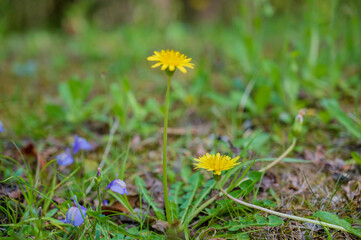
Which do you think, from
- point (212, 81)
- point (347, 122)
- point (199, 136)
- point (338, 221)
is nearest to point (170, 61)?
point (338, 221)

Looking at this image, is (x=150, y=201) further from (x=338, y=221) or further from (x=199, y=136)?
(x=199, y=136)

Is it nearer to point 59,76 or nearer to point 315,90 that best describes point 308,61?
point 315,90

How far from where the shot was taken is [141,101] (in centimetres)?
243

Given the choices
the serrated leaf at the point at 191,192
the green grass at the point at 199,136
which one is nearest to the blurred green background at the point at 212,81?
the green grass at the point at 199,136

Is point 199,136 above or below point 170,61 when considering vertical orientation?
below

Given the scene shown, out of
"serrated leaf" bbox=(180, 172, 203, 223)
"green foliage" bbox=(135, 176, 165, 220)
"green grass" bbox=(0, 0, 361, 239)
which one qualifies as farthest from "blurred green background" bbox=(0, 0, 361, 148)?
"green foliage" bbox=(135, 176, 165, 220)

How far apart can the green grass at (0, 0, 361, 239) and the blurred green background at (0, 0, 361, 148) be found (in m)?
0.01

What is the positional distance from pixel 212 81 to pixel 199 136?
1056 millimetres

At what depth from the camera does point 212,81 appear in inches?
107

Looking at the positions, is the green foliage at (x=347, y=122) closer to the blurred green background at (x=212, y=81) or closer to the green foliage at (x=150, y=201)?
the blurred green background at (x=212, y=81)

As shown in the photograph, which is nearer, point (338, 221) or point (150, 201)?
point (338, 221)

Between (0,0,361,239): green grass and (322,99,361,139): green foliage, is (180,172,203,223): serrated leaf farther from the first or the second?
(322,99,361,139): green foliage

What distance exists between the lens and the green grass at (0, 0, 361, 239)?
1043 millimetres

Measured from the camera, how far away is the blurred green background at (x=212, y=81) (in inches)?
74.9
